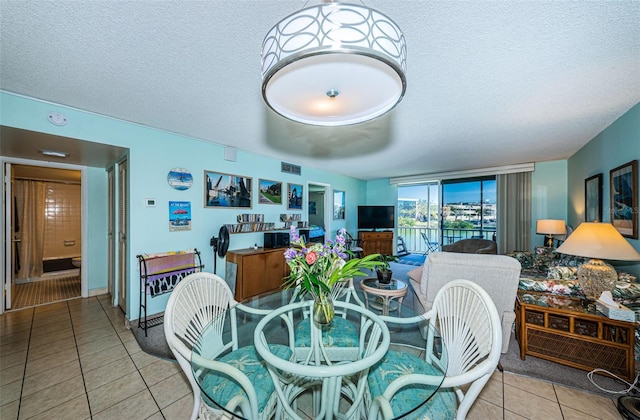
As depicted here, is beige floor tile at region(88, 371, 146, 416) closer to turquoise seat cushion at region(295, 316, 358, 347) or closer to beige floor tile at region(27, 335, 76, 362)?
beige floor tile at region(27, 335, 76, 362)

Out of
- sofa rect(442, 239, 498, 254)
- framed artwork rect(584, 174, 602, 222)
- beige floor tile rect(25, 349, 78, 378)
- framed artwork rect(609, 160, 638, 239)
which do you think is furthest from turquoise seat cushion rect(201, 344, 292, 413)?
sofa rect(442, 239, 498, 254)

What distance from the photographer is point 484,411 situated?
1554mm

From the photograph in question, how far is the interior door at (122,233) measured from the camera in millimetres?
2900

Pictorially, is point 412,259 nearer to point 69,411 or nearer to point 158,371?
point 158,371

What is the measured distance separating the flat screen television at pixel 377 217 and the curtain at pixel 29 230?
6826 millimetres

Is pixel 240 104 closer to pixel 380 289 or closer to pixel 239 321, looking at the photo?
pixel 239 321

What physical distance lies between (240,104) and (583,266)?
142 inches

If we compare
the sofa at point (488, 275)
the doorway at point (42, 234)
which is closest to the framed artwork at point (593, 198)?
the sofa at point (488, 275)

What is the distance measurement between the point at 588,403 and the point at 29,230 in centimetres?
773

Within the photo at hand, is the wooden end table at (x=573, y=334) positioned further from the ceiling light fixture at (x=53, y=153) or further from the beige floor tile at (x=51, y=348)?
the ceiling light fixture at (x=53, y=153)

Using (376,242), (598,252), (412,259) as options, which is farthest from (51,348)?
(412,259)

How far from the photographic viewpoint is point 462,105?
2.27 meters

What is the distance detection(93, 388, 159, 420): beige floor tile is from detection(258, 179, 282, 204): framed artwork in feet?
9.61

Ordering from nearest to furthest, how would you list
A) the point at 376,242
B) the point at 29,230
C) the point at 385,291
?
1. the point at 385,291
2. the point at 29,230
3. the point at 376,242
